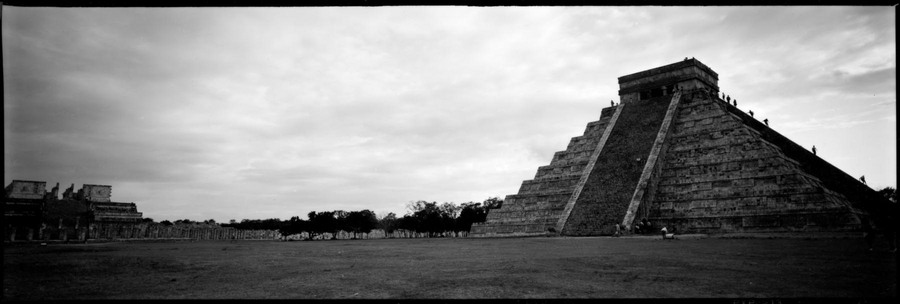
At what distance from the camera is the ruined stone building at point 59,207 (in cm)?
2828

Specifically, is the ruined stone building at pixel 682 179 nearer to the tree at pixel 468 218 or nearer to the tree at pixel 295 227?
the tree at pixel 295 227

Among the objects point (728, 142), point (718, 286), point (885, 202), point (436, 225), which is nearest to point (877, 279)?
point (718, 286)

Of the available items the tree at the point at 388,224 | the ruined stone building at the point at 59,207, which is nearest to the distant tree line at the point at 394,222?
the tree at the point at 388,224

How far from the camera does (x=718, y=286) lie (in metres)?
4.46

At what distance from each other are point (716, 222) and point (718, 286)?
17698 mm

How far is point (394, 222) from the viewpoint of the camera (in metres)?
92.2

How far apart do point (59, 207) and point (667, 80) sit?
48308 mm

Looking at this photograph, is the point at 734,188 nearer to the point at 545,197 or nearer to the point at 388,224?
the point at 545,197

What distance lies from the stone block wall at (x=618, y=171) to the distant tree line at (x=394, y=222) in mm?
32371

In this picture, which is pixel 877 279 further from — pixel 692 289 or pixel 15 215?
pixel 15 215

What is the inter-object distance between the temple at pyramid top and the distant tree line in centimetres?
3338

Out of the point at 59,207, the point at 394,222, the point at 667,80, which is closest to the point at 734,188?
the point at 667,80

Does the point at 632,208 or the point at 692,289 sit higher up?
the point at 632,208

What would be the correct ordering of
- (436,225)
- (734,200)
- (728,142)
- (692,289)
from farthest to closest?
(436,225) → (728,142) → (734,200) → (692,289)
